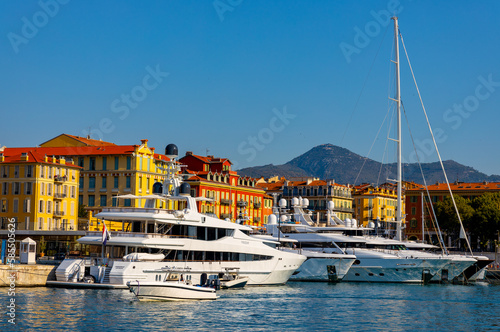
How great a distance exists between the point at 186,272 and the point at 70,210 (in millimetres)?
40246

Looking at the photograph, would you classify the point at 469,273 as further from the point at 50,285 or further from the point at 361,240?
the point at 50,285

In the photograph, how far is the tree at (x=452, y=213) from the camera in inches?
4161

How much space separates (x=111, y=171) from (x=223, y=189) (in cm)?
2071

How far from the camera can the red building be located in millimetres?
101375

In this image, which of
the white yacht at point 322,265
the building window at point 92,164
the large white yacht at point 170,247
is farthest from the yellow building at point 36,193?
the large white yacht at point 170,247

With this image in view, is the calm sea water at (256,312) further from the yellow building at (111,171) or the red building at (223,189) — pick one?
the red building at (223,189)

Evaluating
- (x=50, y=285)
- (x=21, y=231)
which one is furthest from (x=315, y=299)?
(x=21, y=231)

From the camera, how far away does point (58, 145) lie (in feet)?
324

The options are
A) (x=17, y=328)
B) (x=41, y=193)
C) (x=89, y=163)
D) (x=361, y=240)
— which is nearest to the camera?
(x=17, y=328)

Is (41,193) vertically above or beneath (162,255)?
above

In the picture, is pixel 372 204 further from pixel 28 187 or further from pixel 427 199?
pixel 28 187

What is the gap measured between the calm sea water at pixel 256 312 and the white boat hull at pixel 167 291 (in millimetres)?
519

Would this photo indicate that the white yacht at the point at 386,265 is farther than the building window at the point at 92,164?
No

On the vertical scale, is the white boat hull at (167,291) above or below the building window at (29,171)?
below
